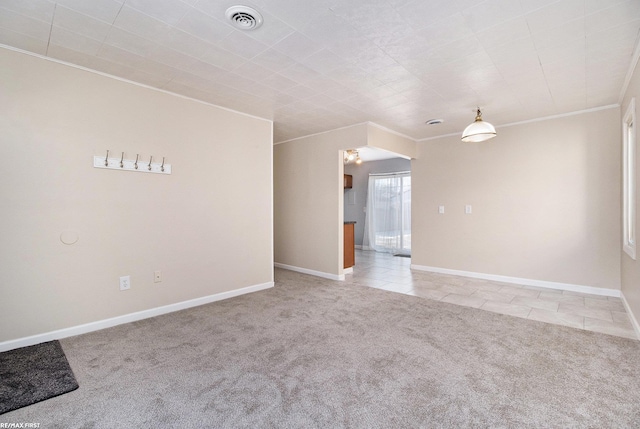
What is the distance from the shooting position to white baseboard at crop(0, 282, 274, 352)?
2556mm

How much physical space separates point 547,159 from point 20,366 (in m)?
6.41

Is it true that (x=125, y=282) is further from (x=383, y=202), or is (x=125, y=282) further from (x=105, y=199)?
(x=383, y=202)

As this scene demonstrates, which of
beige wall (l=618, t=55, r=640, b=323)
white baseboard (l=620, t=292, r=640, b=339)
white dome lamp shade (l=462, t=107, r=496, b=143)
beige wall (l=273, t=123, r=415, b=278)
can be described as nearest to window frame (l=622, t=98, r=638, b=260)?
beige wall (l=618, t=55, r=640, b=323)

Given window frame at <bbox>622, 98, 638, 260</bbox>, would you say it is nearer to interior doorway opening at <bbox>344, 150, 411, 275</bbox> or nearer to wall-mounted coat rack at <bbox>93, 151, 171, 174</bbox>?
interior doorway opening at <bbox>344, 150, 411, 275</bbox>

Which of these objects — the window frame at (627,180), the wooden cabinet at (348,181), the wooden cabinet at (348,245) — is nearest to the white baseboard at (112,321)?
the wooden cabinet at (348,245)

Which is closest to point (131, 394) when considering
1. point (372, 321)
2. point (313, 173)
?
point (372, 321)

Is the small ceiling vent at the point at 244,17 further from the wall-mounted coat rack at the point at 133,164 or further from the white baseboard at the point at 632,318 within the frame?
the white baseboard at the point at 632,318

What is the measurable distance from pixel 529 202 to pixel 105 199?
568 centimetres

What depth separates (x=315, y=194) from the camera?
210 inches

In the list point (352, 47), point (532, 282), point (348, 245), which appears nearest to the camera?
point (352, 47)

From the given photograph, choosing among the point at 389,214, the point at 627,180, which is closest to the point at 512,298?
the point at 627,180

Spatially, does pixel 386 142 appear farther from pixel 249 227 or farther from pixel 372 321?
pixel 372 321

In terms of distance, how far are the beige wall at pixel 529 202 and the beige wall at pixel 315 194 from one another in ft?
3.63

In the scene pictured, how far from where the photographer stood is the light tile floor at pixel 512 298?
317 centimetres
